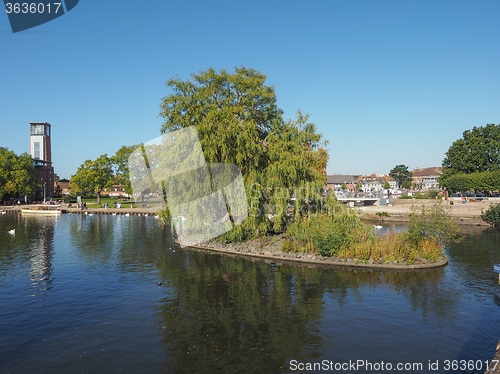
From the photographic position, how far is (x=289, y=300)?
21.3 metres

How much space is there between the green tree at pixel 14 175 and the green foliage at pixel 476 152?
409ft

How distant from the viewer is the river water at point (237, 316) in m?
14.2

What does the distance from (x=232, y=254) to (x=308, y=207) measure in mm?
9151

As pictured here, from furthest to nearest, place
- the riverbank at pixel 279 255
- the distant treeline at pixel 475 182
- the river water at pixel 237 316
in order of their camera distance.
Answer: the distant treeline at pixel 475 182 → the riverbank at pixel 279 255 → the river water at pixel 237 316

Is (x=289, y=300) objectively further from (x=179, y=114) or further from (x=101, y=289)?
(x=179, y=114)

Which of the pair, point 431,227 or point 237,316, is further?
point 431,227

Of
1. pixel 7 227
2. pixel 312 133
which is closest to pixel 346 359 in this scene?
pixel 312 133

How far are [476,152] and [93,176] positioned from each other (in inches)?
4258

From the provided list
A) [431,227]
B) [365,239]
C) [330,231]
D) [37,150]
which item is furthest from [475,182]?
[37,150]

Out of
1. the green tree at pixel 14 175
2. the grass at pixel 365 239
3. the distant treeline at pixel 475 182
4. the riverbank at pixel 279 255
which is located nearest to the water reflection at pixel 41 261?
the riverbank at pixel 279 255

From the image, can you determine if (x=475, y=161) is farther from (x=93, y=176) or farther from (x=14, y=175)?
(x=14, y=175)

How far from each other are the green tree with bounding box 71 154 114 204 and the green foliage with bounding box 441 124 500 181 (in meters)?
99.6

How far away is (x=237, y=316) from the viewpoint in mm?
18797

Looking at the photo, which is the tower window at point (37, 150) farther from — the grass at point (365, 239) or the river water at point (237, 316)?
the grass at point (365, 239)
